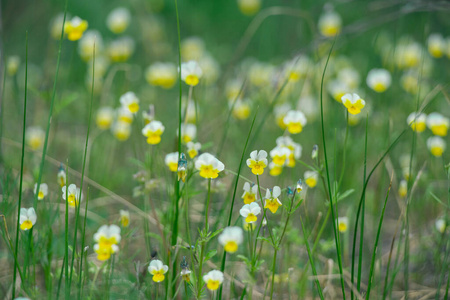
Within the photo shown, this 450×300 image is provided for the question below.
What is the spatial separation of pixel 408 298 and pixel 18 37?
4.00m

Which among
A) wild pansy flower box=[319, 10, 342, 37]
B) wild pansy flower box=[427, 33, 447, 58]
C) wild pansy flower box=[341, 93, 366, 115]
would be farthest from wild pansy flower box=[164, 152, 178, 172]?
wild pansy flower box=[319, 10, 342, 37]

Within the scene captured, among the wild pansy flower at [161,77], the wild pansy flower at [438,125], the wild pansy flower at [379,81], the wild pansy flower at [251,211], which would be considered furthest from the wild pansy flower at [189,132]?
the wild pansy flower at [161,77]

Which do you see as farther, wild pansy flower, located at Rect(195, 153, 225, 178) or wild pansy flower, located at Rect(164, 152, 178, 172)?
wild pansy flower, located at Rect(164, 152, 178, 172)

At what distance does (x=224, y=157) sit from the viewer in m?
2.92

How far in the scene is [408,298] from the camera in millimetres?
1790

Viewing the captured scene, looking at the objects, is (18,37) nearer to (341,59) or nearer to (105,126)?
(105,126)

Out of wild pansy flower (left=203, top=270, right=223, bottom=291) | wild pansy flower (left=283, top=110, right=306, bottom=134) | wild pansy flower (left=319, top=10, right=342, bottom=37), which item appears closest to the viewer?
wild pansy flower (left=203, top=270, right=223, bottom=291)

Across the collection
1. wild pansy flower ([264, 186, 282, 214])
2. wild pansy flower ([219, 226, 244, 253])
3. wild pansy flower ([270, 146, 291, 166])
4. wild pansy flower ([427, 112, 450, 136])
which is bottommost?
wild pansy flower ([219, 226, 244, 253])

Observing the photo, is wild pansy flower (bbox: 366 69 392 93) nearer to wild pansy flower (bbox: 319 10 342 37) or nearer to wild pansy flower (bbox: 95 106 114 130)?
wild pansy flower (bbox: 319 10 342 37)

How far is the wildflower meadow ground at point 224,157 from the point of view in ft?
4.88

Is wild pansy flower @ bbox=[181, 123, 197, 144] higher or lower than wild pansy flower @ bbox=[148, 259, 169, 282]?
higher

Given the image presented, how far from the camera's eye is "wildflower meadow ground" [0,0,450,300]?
4.88 ft

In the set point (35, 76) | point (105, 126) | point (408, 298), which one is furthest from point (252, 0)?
point (408, 298)

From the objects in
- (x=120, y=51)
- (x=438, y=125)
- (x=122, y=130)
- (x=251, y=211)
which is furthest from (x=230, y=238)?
(x=120, y=51)
